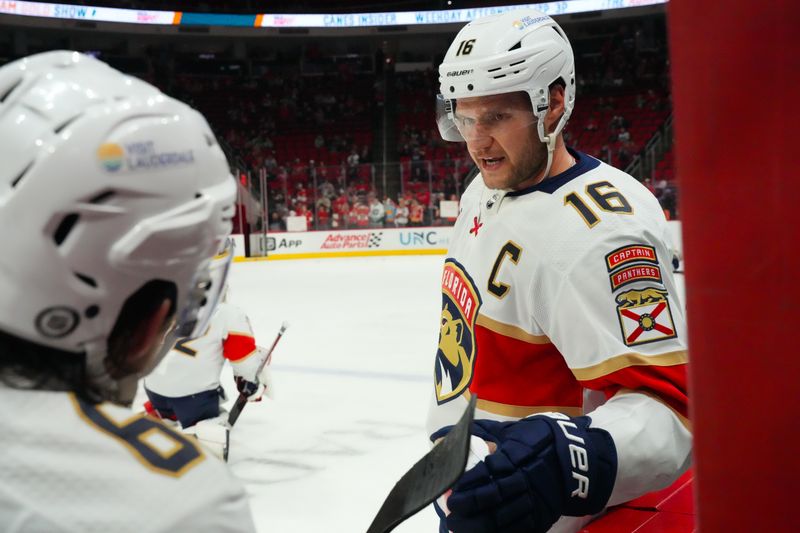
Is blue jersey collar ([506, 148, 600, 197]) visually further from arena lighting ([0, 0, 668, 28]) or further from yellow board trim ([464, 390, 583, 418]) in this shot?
arena lighting ([0, 0, 668, 28])

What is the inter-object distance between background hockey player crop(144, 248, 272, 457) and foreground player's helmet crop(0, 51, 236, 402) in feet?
7.63

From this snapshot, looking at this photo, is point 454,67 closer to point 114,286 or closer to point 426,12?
point 114,286

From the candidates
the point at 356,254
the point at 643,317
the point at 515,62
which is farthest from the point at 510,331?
the point at 356,254

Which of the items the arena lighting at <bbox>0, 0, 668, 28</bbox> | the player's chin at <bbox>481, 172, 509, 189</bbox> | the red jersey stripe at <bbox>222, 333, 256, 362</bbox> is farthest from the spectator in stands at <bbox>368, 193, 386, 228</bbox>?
the player's chin at <bbox>481, 172, 509, 189</bbox>

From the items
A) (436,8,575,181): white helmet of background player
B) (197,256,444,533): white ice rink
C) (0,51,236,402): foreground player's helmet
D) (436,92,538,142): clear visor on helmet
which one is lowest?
(197,256,444,533): white ice rink

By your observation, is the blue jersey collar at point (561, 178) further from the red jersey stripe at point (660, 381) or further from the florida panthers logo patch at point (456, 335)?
the red jersey stripe at point (660, 381)

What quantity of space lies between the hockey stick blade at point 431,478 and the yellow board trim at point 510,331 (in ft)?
1.09

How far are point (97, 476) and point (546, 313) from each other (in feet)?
2.50

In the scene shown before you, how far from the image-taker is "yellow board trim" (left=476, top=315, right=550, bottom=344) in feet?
4.00

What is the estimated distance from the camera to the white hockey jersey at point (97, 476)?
599 millimetres

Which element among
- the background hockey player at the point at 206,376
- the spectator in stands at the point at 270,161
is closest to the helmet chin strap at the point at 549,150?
the background hockey player at the point at 206,376

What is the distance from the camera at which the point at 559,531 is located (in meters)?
1.26

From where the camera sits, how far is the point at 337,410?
3879mm

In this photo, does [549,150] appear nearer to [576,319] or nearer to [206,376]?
[576,319]
